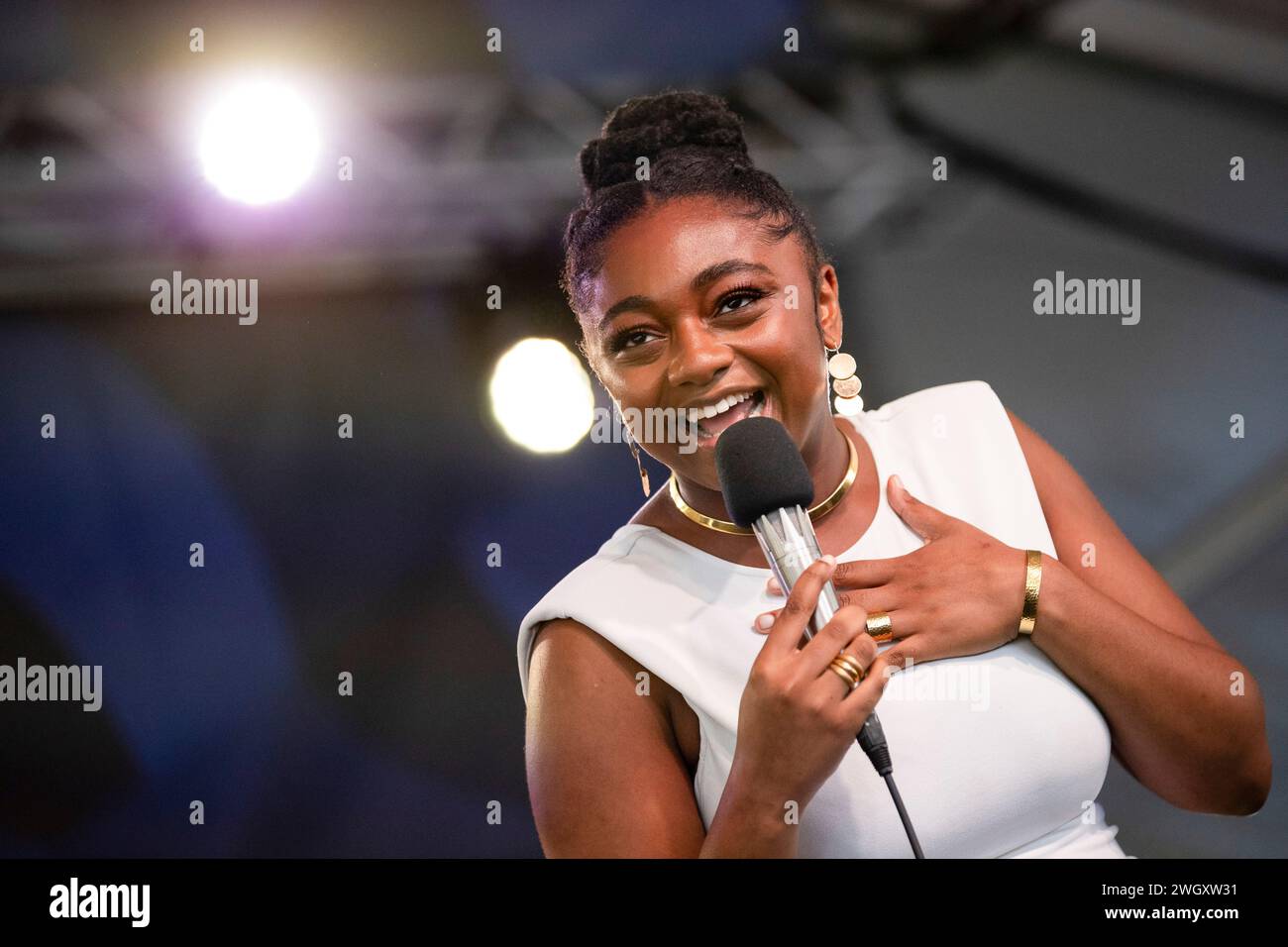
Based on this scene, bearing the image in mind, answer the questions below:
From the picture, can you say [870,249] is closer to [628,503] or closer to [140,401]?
[628,503]

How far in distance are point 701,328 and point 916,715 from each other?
1.84 ft

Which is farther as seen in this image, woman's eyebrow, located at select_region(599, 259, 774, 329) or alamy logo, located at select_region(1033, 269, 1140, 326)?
alamy logo, located at select_region(1033, 269, 1140, 326)

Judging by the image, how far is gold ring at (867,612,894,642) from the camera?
4.60ft

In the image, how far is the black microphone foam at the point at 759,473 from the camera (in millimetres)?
1250

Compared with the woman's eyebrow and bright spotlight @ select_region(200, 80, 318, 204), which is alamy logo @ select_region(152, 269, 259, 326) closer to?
bright spotlight @ select_region(200, 80, 318, 204)

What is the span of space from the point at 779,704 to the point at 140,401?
1.35m

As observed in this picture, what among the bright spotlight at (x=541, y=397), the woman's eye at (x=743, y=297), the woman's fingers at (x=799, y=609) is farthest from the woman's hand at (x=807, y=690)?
the bright spotlight at (x=541, y=397)

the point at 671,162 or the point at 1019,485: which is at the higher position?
the point at 671,162

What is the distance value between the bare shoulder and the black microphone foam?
300 millimetres

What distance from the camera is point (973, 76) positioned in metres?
1.89

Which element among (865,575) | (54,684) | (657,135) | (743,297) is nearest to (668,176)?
(657,135)

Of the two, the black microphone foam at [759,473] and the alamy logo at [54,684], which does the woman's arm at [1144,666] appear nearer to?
the black microphone foam at [759,473]

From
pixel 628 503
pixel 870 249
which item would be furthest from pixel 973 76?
pixel 628 503
